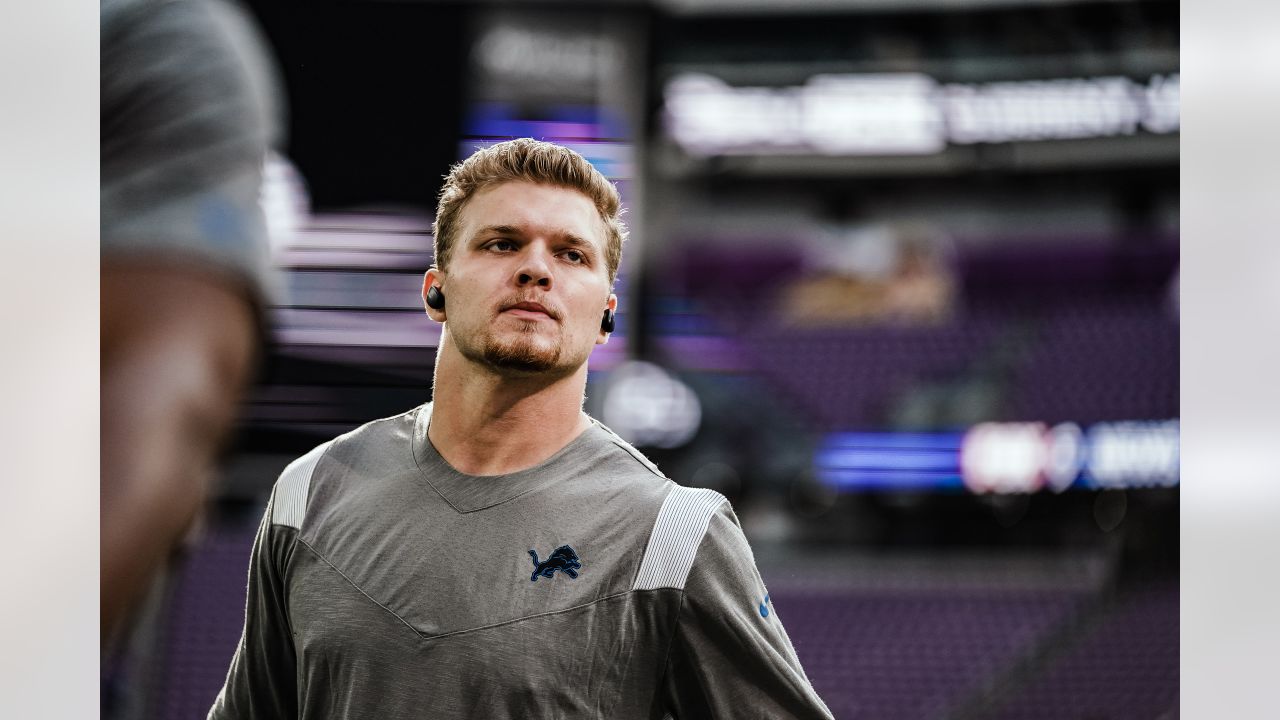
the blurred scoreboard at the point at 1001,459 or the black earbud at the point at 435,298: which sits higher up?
the black earbud at the point at 435,298

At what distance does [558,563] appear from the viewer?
1.31 meters

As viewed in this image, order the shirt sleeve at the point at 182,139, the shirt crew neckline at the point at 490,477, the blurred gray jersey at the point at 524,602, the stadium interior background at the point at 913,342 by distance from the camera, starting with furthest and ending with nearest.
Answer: the stadium interior background at the point at 913,342
the shirt sleeve at the point at 182,139
the shirt crew neckline at the point at 490,477
the blurred gray jersey at the point at 524,602

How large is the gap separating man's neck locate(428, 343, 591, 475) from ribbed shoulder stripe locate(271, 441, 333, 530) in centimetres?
17

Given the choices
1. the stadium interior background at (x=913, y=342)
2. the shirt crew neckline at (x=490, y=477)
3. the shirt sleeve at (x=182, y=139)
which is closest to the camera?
the shirt crew neckline at (x=490, y=477)

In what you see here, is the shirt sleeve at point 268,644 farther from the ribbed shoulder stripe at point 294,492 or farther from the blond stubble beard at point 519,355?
the blond stubble beard at point 519,355

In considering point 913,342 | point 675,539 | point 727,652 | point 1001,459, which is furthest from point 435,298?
point 913,342

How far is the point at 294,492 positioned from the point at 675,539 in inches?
19.4

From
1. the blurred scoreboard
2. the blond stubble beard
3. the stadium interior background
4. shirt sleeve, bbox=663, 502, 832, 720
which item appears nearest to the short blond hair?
the blond stubble beard

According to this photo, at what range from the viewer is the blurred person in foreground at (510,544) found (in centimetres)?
126

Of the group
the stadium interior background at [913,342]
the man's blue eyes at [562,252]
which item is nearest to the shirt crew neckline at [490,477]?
the man's blue eyes at [562,252]
